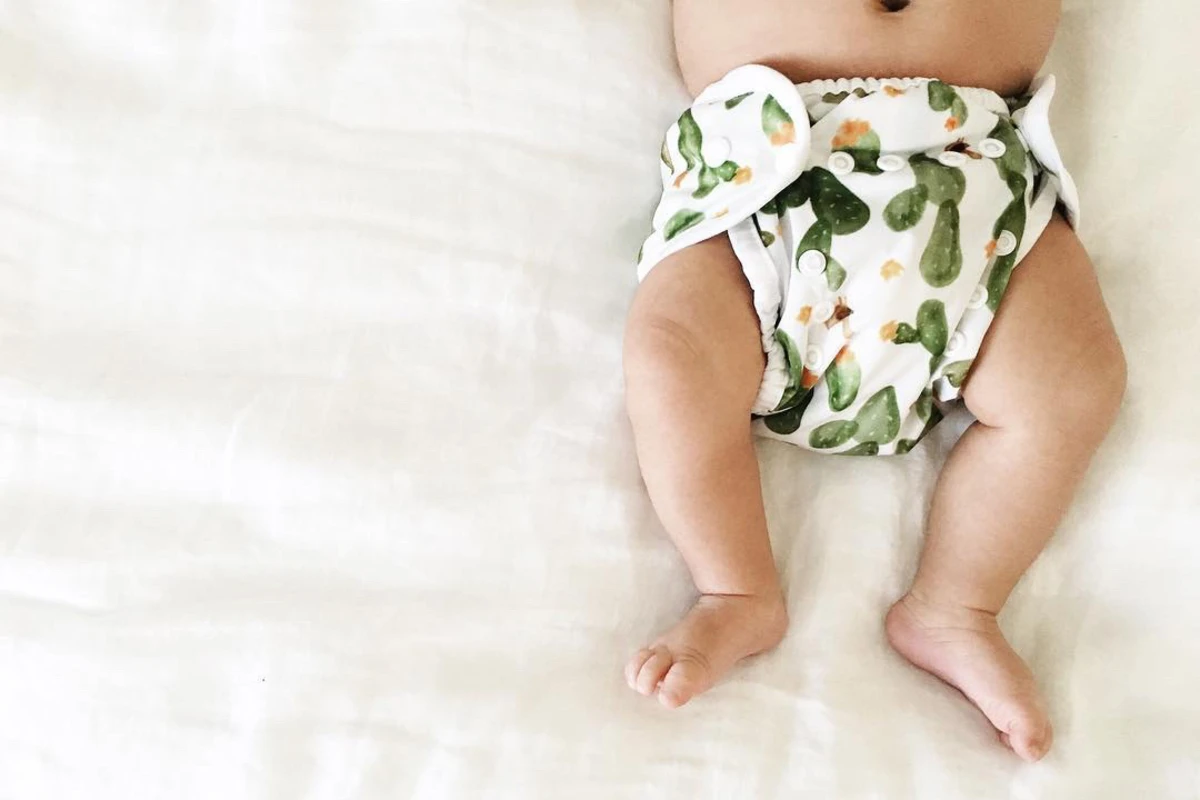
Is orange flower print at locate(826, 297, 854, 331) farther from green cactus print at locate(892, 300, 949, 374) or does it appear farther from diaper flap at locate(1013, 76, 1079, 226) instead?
diaper flap at locate(1013, 76, 1079, 226)

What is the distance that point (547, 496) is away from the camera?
2.65 ft

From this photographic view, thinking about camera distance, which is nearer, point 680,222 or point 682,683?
point 682,683

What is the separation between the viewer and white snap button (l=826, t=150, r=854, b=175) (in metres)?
0.82

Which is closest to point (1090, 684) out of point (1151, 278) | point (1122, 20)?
point (1151, 278)

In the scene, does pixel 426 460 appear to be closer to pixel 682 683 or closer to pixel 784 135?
pixel 682 683

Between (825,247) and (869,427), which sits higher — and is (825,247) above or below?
above

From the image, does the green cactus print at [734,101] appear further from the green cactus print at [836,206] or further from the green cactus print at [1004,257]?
the green cactus print at [1004,257]

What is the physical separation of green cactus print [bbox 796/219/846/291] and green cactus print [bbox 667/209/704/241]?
85 millimetres

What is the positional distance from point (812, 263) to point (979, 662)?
33 centimetres

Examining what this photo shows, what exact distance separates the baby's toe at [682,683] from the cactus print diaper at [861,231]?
22cm

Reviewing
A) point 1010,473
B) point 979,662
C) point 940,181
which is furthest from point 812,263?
point 979,662

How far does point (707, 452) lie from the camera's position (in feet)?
2.61

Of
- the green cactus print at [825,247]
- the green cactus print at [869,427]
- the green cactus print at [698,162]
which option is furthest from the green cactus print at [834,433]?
the green cactus print at [698,162]

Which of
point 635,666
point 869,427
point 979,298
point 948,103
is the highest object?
point 948,103
